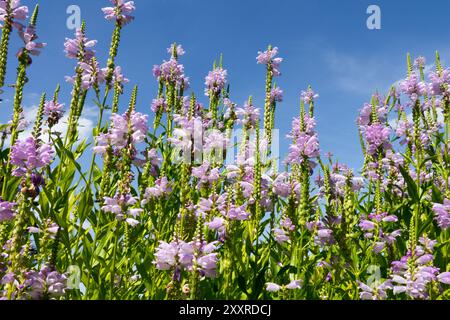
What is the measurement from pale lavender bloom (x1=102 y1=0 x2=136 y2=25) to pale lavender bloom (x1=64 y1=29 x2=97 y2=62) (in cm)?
44

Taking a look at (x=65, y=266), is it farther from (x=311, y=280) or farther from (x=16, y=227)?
(x=311, y=280)

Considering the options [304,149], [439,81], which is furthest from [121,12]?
[439,81]

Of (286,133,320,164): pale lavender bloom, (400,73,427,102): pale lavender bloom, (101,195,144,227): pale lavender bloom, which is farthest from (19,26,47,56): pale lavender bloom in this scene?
(400,73,427,102): pale lavender bloom

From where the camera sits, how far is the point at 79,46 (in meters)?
5.35

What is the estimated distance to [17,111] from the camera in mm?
4055

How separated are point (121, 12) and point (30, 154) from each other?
85.3 inches

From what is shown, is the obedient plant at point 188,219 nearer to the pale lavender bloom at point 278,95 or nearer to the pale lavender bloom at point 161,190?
the pale lavender bloom at point 161,190

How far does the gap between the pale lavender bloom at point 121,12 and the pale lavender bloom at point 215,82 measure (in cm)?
321

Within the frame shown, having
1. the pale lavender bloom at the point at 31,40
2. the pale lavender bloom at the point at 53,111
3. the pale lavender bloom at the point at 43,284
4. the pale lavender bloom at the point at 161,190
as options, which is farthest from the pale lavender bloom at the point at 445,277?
the pale lavender bloom at the point at 53,111

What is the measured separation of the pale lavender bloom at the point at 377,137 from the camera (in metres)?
5.27

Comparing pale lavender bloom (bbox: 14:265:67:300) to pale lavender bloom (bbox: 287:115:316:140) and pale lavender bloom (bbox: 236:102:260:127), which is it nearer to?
pale lavender bloom (bbox: 287:115:316:140)

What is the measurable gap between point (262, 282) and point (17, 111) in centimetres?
257
